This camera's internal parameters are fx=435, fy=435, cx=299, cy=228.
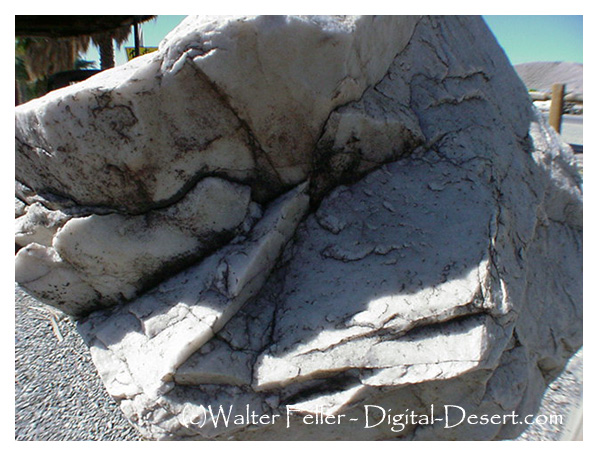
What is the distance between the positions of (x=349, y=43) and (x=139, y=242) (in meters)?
1.05

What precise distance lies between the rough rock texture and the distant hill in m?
7.88

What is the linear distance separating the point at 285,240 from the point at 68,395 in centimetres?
111

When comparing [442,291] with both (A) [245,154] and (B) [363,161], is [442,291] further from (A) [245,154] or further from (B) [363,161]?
(A) [245,154]

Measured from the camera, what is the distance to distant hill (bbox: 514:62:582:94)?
27.3ft

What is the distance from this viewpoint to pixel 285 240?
170 cm

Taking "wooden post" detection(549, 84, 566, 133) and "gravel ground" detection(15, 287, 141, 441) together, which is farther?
"wooden post" detection(549, 84, 566, 133)

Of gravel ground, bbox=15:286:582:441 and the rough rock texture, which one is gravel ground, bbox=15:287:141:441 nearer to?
gravel ground, bbox=15:286:582:441

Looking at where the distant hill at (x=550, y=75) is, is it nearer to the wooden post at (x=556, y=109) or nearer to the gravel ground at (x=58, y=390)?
the wooden post at (x=556, y=109)

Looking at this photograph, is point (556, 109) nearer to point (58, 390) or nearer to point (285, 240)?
point (285, 240)

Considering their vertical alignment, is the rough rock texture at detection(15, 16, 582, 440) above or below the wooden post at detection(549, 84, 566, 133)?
below

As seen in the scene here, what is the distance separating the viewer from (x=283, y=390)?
1.45m

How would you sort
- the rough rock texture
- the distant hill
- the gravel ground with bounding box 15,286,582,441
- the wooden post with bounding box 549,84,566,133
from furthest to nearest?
1. the distant hill
2. the wooden post with bounding box 549,84,566,133
3. the gravel ground with bounding box 15,286,582,441
4. the rough rock texture

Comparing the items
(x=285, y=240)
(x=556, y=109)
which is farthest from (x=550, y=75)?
(x=285, y=240)

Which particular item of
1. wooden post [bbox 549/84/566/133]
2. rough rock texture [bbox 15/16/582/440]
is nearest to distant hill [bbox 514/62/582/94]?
wooden post [bbox 549/84/566/133]
